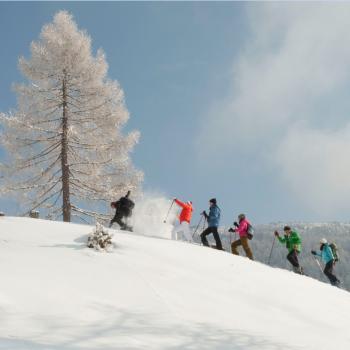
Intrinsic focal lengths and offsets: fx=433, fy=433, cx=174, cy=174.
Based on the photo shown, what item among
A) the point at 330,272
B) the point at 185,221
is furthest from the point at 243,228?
the point at 330,272

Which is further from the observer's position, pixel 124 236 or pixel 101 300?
pixel 124 236

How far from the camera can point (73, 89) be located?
20266 millimetres

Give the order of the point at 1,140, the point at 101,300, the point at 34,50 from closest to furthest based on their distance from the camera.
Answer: the point at 101,300
the point at 1,140
the point at 34,50

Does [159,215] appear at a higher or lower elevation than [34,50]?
lower

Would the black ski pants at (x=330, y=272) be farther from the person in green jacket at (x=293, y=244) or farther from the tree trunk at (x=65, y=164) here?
the tree trunk at (x=65, y=164)

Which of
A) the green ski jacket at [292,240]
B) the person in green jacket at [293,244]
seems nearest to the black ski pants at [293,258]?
the person in green jacket at [293,244]

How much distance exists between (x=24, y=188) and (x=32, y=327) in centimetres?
1513

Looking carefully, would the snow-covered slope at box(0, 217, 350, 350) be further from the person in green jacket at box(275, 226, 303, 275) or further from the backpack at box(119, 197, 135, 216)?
the person in green jacket at box(275, 226, 303, 275)

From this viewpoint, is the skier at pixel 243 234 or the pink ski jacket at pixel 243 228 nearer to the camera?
the skier at pixel 243 234

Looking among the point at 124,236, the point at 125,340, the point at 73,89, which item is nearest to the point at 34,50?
the point at 73,89

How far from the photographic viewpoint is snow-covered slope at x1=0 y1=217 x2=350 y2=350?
16.6 ft

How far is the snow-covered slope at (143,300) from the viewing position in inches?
200

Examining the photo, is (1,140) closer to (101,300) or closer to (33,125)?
(33,125)

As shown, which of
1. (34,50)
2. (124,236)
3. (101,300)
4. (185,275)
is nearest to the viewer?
(101,300)
